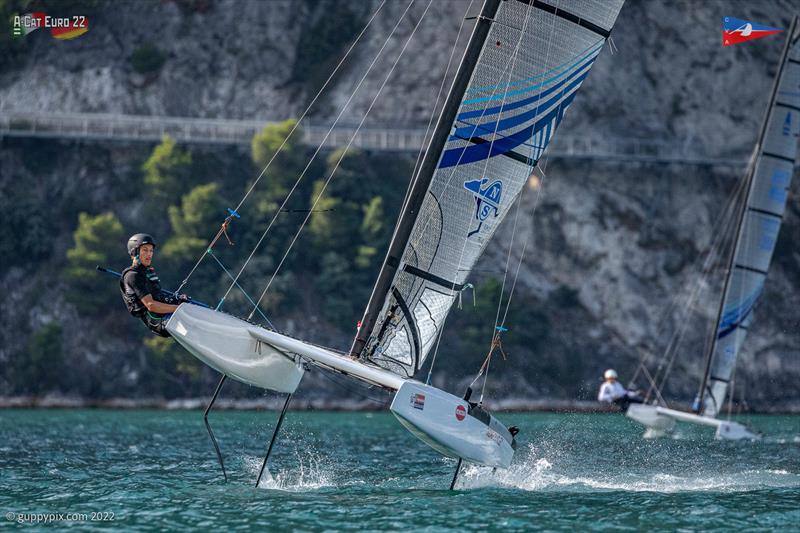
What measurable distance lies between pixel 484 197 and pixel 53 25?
5184 cm

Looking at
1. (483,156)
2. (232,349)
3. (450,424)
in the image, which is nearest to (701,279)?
(483,156)

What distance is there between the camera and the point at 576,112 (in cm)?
6069

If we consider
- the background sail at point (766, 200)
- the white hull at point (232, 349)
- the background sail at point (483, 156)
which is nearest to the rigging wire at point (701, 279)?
the background sail at point (766, 200)

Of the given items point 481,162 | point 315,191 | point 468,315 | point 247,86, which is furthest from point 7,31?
point 481,162

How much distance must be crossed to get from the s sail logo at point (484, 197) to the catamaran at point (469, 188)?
0.05 ft

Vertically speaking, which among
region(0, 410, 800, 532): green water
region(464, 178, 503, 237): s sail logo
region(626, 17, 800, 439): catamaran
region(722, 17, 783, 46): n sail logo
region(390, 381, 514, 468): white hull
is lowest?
region(0, 410, 800, 532): green water

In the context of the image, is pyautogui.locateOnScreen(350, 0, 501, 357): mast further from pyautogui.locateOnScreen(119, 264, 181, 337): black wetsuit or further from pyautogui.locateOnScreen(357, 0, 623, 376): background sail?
pyautogui.locateOnScreen(119, 264, 181, 337): black wetsuit

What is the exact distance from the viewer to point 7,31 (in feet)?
195

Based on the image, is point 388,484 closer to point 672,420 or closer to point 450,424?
point 450,424

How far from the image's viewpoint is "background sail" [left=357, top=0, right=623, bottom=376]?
16.5 m

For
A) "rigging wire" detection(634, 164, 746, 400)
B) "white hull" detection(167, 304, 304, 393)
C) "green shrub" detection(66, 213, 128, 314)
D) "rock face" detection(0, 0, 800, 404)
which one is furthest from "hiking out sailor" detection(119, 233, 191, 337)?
"rigging wire" detection(634, 164, 746, 400)

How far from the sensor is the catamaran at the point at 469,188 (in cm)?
1562

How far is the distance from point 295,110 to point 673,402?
85.5 ft

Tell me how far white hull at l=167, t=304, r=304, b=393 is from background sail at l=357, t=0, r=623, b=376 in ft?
4.55
